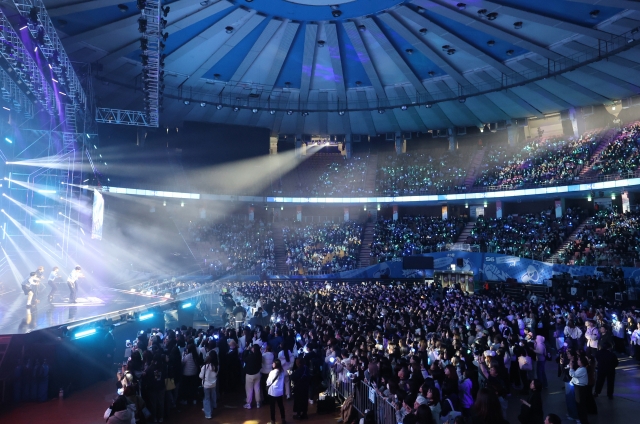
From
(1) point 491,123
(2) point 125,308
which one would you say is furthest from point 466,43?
(2) point 125,308

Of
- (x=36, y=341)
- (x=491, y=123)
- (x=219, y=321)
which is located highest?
(x=491, y=123)

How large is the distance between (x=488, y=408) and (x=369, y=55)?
24324 mm

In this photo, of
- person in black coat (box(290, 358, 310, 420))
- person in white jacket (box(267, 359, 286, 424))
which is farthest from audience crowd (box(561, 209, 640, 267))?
person in white jacket (box(267, 359, 286, 424))

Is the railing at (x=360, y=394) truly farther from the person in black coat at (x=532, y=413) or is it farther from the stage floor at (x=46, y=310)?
the stage floor at (x=46, y=310)

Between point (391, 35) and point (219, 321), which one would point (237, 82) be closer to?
point (391, 35)

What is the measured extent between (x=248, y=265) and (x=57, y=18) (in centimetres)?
2013

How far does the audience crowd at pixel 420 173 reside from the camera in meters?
40.5

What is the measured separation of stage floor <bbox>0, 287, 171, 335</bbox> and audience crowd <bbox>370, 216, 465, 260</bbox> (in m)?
21.1

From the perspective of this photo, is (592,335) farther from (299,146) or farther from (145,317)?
(299,146)

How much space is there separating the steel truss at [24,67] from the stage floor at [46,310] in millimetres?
7510

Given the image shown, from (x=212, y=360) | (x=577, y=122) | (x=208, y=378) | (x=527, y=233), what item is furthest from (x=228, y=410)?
(x=577, y=122)

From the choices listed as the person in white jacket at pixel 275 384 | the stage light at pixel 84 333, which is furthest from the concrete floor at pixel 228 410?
the stage light at pixel 84 333

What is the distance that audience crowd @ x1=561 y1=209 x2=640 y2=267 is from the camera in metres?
25.0

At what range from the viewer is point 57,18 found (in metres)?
20.3
